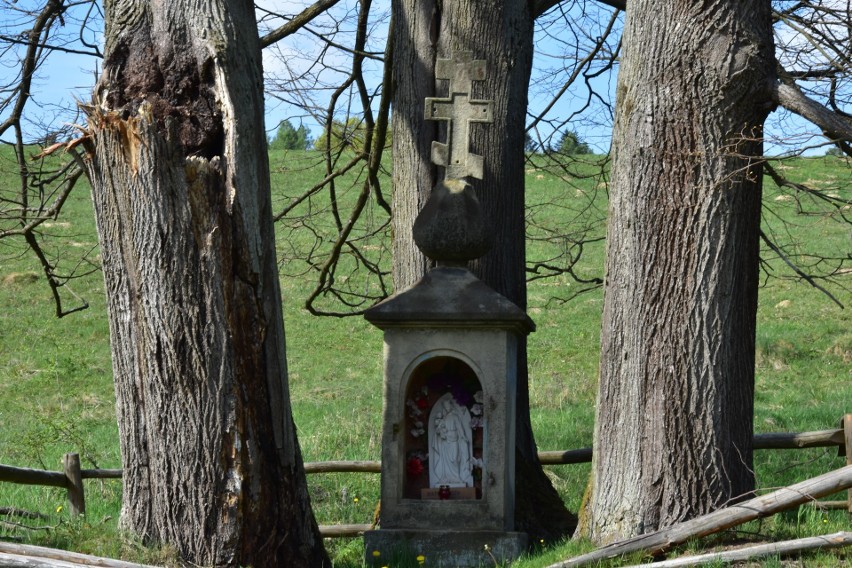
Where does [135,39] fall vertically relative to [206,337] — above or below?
above

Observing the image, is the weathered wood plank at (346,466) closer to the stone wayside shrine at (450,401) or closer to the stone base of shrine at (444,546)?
the stone wayside shrine at (450,401)

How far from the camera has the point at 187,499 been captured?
19.2 feet

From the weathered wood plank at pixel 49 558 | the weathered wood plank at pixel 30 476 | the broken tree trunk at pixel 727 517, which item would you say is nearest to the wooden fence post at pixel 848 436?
the broken tree trunk at pixel 727 517

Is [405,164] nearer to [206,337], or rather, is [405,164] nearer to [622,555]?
[206,337]

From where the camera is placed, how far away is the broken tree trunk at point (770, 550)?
5.35 m

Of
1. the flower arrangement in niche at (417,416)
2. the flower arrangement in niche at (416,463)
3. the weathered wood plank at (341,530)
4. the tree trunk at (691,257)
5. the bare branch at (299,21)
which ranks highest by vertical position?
the bare branch at (299,21)

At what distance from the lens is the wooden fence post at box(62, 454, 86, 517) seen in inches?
335

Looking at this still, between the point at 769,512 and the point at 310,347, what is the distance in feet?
57.8

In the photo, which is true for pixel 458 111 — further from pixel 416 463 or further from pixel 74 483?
pixel 74 483

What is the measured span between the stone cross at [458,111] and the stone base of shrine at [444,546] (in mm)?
2755

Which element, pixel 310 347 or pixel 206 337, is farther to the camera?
pixel 310 347

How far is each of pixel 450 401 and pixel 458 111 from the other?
7.61ft

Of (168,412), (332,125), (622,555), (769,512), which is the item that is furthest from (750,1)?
(332,125)

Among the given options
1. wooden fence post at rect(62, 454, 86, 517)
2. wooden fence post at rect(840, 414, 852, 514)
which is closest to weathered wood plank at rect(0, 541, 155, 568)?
wooden fence post at rect(62, 454, 86, 517)
